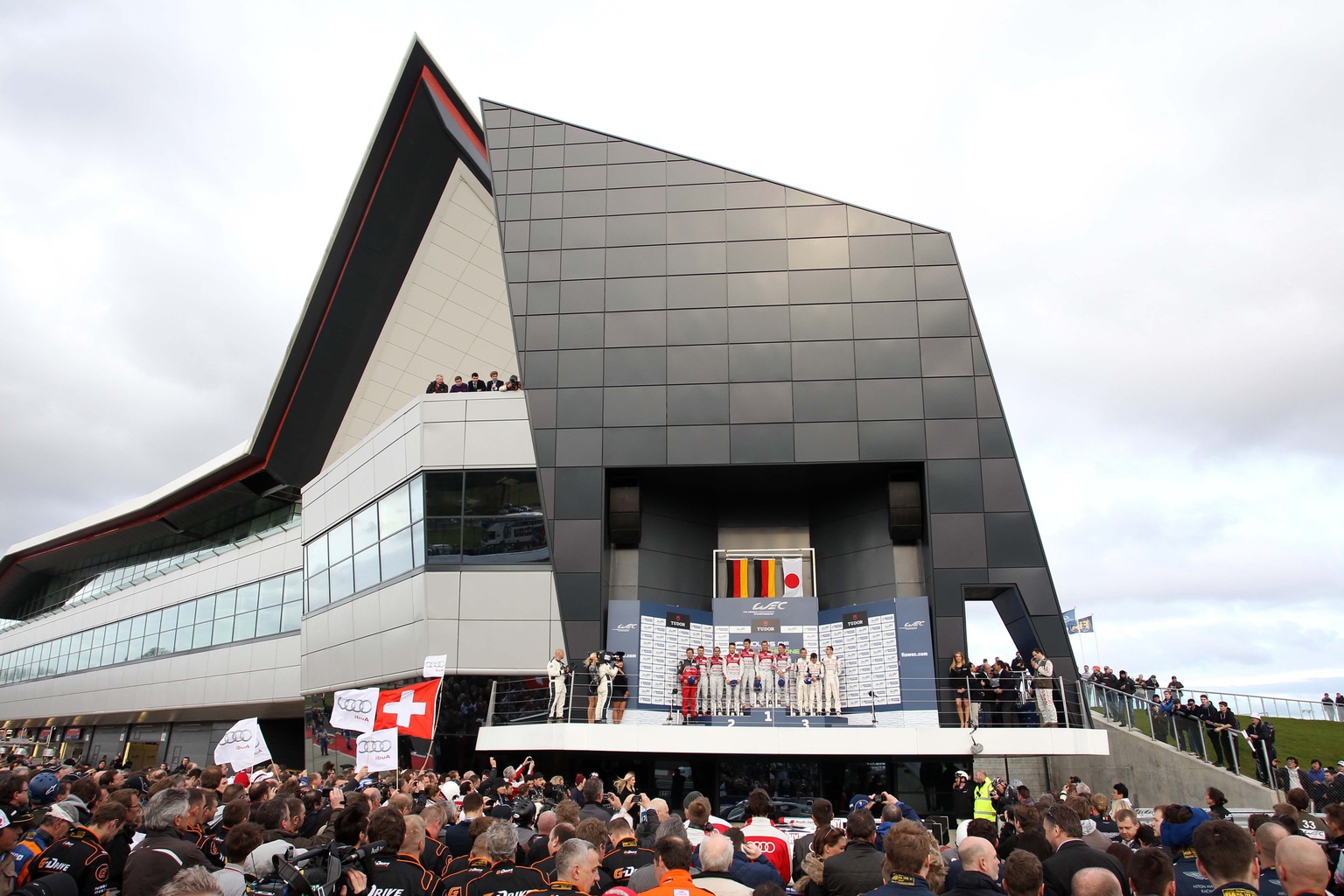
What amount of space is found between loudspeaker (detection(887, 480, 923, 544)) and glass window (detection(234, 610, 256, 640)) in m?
31.1

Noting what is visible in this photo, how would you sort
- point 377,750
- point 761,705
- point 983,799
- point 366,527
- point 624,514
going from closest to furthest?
1. point 377,750
2. point 983,799
3. point 761,705
4. point 624,514
5. point 366,527

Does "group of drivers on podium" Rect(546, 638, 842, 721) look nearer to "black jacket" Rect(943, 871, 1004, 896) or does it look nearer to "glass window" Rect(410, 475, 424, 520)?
"glass window" Rect(410, 475, 424, 520)

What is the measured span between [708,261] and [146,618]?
1641 inches

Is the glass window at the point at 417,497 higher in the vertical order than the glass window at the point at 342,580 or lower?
higher

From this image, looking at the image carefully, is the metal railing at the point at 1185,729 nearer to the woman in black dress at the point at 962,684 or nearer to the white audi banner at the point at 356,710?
the woman in black dress at the point at 962,684

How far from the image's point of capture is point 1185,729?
21.6 metres

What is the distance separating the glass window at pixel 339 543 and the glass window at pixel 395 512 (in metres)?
2.95

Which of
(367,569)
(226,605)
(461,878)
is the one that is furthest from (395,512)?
(461,878)

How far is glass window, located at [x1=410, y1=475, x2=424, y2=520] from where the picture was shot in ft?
87.6

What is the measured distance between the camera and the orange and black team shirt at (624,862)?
6.93 meters

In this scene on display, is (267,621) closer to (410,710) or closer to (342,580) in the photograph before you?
(342,580)

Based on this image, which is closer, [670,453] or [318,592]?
[670,453]

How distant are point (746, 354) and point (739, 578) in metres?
7.23

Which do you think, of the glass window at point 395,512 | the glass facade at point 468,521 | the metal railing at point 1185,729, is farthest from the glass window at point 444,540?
the metal railing at point 1185,729
